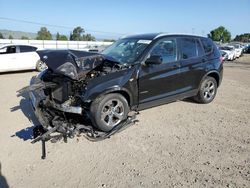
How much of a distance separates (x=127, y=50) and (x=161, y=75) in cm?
98

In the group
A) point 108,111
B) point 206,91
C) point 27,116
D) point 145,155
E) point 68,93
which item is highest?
point 68,93

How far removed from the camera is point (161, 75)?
5789mm

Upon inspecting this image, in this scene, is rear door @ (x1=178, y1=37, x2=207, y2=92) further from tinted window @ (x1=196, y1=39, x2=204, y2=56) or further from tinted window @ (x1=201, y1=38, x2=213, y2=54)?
tinted window @ (x1=201, y1=38, x2=213, y2=54)

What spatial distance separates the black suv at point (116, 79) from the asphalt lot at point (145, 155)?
48cm

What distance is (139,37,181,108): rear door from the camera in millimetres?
5566

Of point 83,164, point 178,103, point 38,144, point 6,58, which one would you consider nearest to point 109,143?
point 83,164

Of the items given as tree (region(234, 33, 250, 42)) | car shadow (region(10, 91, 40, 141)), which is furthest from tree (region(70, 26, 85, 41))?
car shadow (region(10, 91, 40, 141))

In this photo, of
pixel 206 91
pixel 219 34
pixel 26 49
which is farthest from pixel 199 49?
pixel 219 34

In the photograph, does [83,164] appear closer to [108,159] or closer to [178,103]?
[108,159]

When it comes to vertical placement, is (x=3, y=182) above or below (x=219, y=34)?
below

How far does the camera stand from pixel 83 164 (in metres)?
4.09

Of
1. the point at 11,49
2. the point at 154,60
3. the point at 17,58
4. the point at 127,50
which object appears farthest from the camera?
the point at 11,49

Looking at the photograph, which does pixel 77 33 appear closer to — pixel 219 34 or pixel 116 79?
pixel 219 34

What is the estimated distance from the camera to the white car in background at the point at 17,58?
39.4 ft
